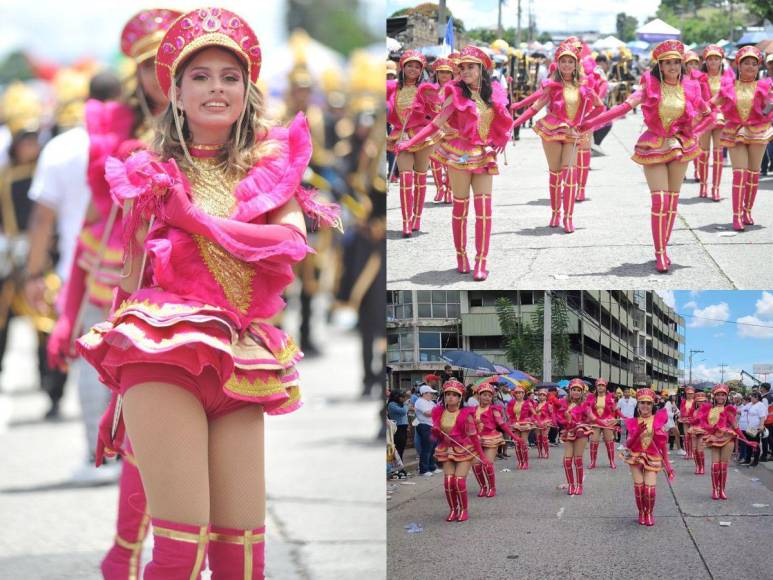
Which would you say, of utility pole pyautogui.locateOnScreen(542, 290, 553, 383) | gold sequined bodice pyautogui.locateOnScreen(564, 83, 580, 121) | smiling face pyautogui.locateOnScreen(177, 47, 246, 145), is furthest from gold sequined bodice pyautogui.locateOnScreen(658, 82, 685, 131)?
smiling face pyautogui.locateOnScreen(177, 47, 246, 145)

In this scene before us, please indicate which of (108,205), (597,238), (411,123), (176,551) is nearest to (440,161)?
(411,123)

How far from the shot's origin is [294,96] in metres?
4.21

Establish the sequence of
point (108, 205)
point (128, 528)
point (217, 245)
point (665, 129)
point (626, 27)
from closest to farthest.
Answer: point (217, 245) < point (128, 528) < point (108, 205) < point (626, 27) < point (665, 129)

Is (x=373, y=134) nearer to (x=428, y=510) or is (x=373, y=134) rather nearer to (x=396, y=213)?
(x=396, y=213)

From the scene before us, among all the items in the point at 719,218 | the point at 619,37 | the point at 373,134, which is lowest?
the point at 719,218

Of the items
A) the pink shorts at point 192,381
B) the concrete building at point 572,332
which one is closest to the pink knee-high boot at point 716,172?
the concrete building at point 572,332

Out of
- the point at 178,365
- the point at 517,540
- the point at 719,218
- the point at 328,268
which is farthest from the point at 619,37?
the point at 178,365

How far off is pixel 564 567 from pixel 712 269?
1.31 meters

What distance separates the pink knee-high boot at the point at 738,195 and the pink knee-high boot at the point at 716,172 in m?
0.06

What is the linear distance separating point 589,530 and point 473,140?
5.36 ft

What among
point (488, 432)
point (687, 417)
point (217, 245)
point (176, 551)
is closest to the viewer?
point (176, 551)

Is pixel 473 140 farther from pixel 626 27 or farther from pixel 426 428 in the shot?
pixel 426 428

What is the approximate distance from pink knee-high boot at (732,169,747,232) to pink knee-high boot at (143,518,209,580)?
8.58 feet

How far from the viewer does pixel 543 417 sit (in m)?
4.33
